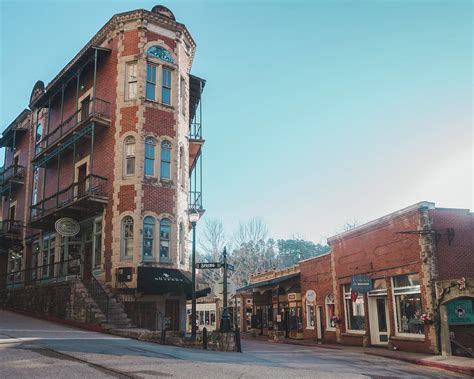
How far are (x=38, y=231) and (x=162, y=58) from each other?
45.1 ft

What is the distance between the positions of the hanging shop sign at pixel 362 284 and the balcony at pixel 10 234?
72.4 feet

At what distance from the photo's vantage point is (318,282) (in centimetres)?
2964

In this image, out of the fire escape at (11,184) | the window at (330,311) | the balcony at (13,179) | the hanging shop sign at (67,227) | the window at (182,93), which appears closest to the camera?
the hanging shop sign at (67,227)

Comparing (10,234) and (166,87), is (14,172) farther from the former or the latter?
(166,87)

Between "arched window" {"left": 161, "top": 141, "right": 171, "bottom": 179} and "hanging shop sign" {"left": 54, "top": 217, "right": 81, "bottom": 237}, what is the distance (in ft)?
16.4

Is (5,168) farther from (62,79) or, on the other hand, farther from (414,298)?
(414,298)

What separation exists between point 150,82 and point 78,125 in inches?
164

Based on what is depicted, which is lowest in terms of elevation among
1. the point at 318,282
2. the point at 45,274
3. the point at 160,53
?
the point at 318,282

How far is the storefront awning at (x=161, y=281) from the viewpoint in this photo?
21.2m

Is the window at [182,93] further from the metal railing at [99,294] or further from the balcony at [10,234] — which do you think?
the balcony at [10,234]

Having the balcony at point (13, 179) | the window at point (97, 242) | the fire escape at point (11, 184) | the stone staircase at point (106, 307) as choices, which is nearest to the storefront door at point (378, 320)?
the stone staircase at point (106, 307)

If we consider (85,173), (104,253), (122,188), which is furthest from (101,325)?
(85,173)

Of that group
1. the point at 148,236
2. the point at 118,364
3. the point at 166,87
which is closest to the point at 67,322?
the point at 148,236

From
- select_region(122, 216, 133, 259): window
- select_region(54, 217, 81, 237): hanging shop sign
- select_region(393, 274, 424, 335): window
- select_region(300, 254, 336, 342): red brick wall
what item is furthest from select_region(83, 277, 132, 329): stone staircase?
select_region(300, 254, 336, 342): red brick wall
